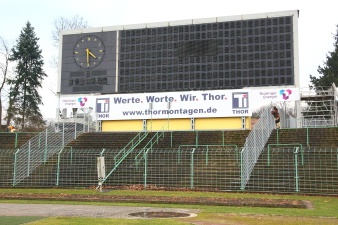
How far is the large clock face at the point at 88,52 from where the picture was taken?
2945 centimetres

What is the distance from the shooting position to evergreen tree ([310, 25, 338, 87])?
46625 millimetres

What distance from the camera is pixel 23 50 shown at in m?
45.1

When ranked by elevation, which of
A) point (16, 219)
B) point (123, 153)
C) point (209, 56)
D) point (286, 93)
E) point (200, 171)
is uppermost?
point (209, 56)

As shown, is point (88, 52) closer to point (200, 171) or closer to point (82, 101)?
point (82, 101)

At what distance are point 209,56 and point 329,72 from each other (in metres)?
25.8

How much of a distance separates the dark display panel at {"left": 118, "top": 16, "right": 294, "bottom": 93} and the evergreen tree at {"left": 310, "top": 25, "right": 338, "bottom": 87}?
2310 centimetres

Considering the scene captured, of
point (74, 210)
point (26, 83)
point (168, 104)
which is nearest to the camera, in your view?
point (74, 210)

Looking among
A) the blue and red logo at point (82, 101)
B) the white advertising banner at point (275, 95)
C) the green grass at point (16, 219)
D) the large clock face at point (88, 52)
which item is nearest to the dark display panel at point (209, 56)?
the white advertising banner at point (275, 95)

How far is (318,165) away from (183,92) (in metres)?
12.4

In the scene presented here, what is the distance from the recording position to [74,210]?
10938 mm

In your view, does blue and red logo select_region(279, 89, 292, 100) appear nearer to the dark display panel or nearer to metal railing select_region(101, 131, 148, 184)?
the dark display panel

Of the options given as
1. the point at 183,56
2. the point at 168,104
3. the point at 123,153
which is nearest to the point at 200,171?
the point at 123,153

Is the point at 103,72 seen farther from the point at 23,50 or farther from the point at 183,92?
the point at 23,50

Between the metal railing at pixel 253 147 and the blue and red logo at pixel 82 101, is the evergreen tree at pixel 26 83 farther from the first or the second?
the metal railing at pixel 253 147
